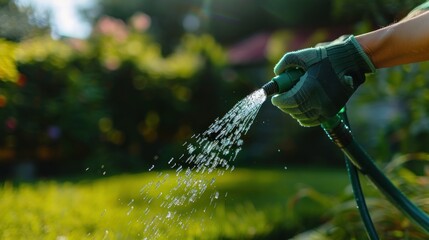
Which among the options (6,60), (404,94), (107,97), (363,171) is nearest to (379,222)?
(363,171)

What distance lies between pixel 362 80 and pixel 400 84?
86.9 inches

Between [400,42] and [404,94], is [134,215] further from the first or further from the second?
[404,94]

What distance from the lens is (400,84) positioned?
Answer: 13.6 ft

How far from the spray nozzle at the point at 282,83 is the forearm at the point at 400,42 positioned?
27cm

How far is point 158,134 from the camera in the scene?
30.5 ft

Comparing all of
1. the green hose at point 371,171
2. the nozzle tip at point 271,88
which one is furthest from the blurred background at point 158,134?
the nozzle tip at point 271,88

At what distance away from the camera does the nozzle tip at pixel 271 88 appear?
1.94 meters

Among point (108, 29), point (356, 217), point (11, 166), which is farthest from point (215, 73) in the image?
point (356, 217)

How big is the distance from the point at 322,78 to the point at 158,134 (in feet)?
24.4

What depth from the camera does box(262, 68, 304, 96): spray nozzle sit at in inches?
76.5

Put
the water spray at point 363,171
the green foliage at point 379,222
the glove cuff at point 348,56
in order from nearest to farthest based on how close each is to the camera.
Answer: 1. the glove cuff at point 348,56
2. the water spray at point 363,171
3. the green foliage at point 379,222

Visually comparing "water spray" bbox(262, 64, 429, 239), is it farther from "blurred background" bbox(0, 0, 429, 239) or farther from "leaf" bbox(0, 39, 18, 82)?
"leaf" bbox(0, 39, 18, 82)

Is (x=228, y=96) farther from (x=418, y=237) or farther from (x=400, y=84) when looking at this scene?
(x=418, y=237)

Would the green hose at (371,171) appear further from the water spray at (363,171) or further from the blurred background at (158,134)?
the blurred background at (158,134)
